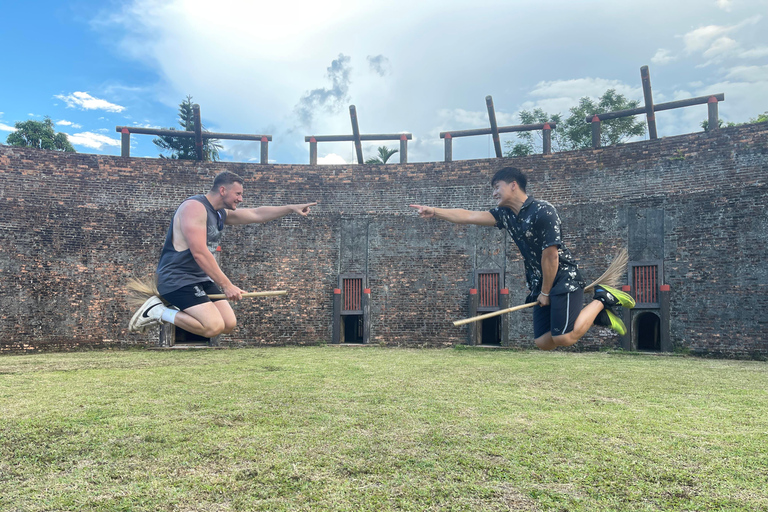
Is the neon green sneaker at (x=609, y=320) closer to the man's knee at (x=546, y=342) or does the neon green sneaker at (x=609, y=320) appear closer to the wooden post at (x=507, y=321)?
the man's knee at (x=546, y=342)

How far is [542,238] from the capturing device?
406cm

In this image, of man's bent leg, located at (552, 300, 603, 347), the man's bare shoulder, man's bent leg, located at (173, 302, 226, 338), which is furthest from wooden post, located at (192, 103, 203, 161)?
man's bent leg, located at (552, 300, 603, 347)

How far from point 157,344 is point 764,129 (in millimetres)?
17634

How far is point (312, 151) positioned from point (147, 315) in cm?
1318

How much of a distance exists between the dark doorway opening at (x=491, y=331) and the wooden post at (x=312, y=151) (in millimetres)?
7954

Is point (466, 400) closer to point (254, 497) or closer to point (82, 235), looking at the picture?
point (254, 497)

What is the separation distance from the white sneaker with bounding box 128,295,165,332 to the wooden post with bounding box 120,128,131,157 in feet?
45.2

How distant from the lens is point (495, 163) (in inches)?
597

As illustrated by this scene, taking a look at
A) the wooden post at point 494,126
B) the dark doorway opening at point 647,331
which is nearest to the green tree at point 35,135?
the wooden post at point 494,126

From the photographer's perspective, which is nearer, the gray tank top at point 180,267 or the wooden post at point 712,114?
the gray tank top at point 180,267

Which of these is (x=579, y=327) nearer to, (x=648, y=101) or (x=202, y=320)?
(x=202, y=320)

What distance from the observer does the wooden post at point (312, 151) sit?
53.7 feet

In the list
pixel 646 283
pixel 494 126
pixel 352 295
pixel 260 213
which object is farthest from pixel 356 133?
pixel 260 213

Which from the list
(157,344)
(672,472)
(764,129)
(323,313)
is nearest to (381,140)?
(323,313)
